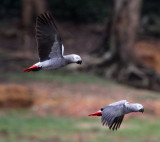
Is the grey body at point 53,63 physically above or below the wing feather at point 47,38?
below

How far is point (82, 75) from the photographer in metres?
17.7

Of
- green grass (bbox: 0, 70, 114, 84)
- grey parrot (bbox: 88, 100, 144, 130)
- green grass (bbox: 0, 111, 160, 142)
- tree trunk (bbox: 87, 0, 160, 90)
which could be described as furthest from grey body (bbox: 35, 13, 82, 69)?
tree trunk (bbox: 87, 0, 160, 90)

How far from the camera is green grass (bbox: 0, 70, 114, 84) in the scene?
52.9 feet

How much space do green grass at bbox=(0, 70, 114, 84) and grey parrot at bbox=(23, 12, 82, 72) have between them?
43.7 ft

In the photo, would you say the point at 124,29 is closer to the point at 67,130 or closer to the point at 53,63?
the point at 67,130

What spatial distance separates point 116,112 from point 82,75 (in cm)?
1542

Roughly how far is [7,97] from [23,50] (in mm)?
5708

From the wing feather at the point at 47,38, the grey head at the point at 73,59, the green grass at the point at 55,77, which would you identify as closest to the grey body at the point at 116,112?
the grey head at the point at 73,59

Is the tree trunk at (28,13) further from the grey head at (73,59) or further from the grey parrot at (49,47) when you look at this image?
the grey head at (73,59)

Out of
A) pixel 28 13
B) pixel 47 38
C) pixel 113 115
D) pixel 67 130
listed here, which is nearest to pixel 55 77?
pixel 67 130

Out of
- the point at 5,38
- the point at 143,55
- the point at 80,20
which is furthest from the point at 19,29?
the point at 143,55

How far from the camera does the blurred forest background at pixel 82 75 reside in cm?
1291

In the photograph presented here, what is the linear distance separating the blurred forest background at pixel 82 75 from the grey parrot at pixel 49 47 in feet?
31.0

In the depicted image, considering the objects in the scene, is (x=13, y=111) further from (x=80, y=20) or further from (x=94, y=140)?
(x=80, y=20)
